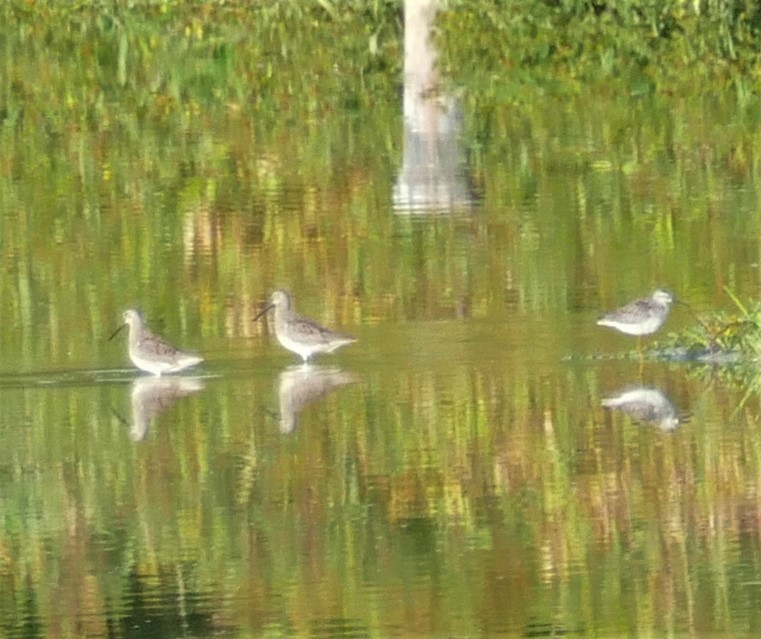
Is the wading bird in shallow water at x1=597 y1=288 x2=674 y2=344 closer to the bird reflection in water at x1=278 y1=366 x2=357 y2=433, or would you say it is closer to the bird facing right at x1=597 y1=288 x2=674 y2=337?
the bird facing right at x1=597 y1=288 x2=674 y2=337

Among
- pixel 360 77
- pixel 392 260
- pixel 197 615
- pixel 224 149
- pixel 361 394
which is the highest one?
pixel 360 77

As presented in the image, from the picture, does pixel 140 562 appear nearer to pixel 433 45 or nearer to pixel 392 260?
pixel 392 260

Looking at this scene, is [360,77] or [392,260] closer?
[392,260]

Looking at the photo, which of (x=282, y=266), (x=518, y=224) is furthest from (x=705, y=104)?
(x=282, y=266)

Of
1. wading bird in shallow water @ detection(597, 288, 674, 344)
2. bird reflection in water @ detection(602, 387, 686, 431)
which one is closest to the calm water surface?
bird reflection in water @ detection(602, 387, 686, 431)

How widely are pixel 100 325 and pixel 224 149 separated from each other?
6.11 m

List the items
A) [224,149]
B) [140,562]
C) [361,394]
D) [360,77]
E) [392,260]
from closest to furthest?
1. [140,562]
2. [361,394]
3. [392,260]
4. [224,149]
5. [360,77]

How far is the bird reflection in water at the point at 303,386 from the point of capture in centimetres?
1123

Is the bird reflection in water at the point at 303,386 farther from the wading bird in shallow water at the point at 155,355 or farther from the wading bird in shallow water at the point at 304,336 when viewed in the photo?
the wading bird in shallow water at the point at 155,355

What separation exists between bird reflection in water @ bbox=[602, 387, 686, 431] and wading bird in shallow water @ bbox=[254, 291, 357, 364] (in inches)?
60.4

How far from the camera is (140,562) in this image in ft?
29.1

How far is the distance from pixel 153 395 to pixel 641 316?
6.96 feet

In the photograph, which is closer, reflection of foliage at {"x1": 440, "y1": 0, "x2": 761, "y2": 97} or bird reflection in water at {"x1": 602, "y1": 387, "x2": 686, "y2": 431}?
bird reflection in water at {"x1": 602, "y1": 387, "x2": 686, "y2": 431}

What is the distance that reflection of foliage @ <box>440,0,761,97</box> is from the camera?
22750 millimetres
